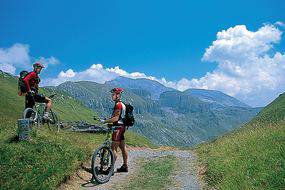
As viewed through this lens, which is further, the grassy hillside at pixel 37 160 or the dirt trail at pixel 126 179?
the dirt trail at pixel 126 179

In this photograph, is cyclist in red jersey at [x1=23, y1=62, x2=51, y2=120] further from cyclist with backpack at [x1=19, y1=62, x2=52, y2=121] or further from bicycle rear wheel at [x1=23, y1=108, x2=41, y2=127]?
bicycle rear wheel at [x1=23, y1=108, x2=41, y2=127]

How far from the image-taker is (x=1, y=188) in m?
11.4

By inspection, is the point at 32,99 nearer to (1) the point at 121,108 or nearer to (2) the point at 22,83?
(2) the point at 22,83

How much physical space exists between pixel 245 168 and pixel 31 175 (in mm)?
7829

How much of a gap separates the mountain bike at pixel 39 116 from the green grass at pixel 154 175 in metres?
5.76

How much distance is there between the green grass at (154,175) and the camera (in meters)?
14.7

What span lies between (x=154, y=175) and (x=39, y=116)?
726 cm

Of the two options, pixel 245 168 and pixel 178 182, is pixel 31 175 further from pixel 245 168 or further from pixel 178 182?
pixel 245 168

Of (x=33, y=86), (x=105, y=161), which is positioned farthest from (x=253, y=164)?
(x=33, y=86)

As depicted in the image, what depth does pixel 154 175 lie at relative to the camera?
1667 centimetres

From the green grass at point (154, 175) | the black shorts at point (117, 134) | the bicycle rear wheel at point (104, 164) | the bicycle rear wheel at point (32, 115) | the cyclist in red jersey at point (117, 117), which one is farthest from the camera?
the bicycle rear wheel at point (32, 115)

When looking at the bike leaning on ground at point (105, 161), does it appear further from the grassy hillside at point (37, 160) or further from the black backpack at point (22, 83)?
the black backpack at point (22, 83)

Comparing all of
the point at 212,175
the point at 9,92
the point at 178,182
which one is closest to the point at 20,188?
the point at 178,182

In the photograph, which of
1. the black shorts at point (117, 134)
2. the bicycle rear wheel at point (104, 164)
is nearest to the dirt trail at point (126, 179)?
the bicycle rear wheel at point (104, 164)
